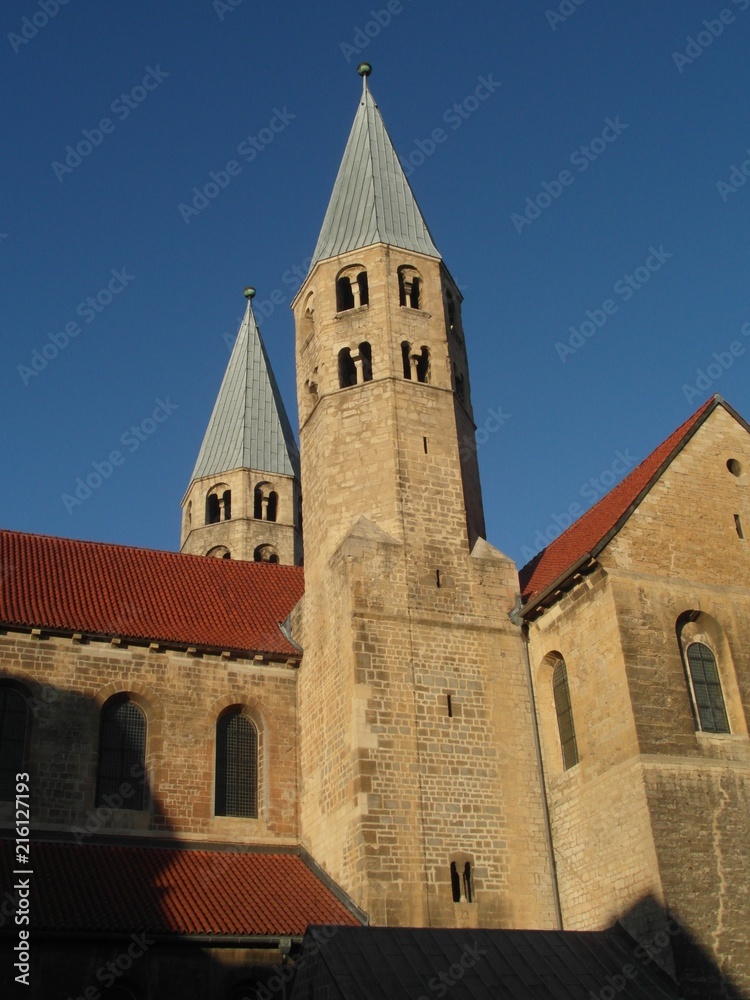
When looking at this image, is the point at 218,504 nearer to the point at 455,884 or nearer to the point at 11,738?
the point at 11,738

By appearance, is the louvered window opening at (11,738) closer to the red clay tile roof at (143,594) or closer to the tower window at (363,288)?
the red clay tile roof at (143,594)

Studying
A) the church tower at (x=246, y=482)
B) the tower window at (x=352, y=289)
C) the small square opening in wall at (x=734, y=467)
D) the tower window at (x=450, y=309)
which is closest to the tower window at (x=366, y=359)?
the tower window at (x=352, y=289)

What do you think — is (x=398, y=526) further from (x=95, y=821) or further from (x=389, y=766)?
(x=95, y=821)

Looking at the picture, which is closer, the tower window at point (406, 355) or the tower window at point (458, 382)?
the tower window at point (406, 355)

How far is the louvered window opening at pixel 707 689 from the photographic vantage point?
64.4ft

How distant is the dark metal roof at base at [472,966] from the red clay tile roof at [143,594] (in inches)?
315

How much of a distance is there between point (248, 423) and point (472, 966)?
2816 cm

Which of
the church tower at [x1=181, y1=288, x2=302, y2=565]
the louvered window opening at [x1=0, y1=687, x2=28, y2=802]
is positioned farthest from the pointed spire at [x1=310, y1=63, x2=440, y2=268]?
the church tower at [x1=181, y1=288, x2=302, y2=565]

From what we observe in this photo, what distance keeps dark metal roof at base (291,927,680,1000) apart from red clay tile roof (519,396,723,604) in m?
6.69

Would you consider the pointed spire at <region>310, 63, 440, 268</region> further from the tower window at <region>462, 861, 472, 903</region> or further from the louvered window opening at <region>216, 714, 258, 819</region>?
the tower window at <region>462, 861, 472, 903</region>

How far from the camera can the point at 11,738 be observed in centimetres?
2105

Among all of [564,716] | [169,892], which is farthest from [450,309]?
[169,892]

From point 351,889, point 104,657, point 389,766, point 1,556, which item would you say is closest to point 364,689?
point 389,766

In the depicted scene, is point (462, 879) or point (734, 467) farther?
point (734, 467)
